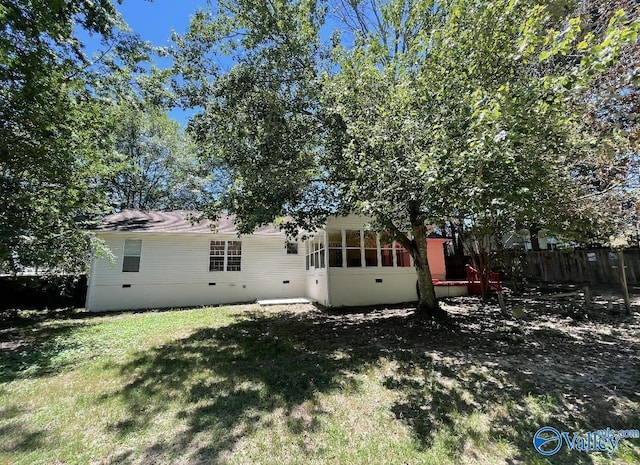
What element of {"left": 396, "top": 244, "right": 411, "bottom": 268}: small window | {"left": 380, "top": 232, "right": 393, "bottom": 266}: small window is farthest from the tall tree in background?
{"left": 396, "top": 244, "right": 411, "bottom": 268}: small window

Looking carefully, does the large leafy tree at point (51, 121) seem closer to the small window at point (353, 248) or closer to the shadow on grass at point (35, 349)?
the shadow on grass at point (35, 349)

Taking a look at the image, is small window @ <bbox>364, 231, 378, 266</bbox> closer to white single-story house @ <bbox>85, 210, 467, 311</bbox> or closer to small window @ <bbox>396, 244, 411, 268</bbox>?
white single-story house @ <bbox>85, 210, 467, 311</bbox>

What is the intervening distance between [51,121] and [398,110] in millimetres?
7065

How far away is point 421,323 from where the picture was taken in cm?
829

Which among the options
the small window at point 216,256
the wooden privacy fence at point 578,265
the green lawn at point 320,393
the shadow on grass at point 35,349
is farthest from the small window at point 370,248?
the shadow on grass at point 35,349

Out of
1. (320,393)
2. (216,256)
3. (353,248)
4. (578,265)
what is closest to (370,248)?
(353,248)

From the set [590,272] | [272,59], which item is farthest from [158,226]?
[590,272]

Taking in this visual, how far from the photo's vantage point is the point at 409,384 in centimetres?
463

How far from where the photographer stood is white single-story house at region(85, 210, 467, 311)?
11.8 meters

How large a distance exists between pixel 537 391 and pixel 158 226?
13.5 metres

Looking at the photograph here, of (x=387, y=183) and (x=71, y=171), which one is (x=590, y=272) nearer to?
(x=387, y=183)

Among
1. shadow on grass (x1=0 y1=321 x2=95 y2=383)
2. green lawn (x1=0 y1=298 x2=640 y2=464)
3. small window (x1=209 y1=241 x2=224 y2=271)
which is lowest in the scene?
green lawn (x1=0 y1=298 x2=640 y2=464)

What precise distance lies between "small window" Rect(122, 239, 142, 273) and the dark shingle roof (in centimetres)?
59

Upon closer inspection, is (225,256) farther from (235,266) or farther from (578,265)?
(578,265)
